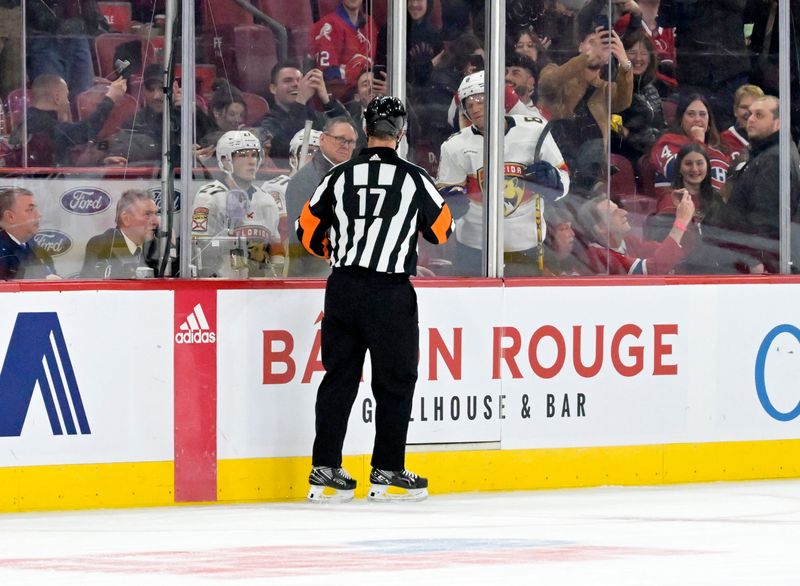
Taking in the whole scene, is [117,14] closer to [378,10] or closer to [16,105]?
[16,105]

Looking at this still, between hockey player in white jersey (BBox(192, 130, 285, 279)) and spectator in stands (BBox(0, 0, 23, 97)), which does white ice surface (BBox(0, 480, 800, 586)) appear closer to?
hockey player in white jersey (BBox(192, 130, 285, 279))

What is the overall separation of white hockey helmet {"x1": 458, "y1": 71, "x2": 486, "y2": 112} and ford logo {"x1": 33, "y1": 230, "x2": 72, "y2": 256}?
177 centimetres

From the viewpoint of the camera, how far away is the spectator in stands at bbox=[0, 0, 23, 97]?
6.18 meters

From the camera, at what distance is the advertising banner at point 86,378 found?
6113 mm

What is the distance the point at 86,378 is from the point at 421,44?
78.6 inches

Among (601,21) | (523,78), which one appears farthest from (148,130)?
(601,21)

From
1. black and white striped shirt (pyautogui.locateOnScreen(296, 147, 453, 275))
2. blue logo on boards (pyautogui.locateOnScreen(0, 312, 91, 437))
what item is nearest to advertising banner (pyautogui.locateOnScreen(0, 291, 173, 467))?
blue logo on boards (pyautogui.locateOnScreen(0, 312, 91, 437))

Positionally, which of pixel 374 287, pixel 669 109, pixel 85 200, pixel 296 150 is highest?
pixel 669 109

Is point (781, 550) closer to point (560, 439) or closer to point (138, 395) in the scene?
point (560, 439)

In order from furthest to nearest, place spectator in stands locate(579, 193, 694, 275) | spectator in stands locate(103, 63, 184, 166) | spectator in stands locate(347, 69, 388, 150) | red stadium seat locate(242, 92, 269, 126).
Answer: spectator in stands locate(579, 193, 694, 275)
spectator in stands locate(347, 69, 388, 150)
red stadium seat locate(242, 92, 269, 126)
spectator in stands locate(103, 63, 184, 166)

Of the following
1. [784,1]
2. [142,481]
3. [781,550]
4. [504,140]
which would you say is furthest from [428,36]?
[781,550]

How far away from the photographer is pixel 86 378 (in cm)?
622

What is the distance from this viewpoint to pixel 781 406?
736 centimetres

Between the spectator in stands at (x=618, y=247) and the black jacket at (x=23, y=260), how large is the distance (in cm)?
237
